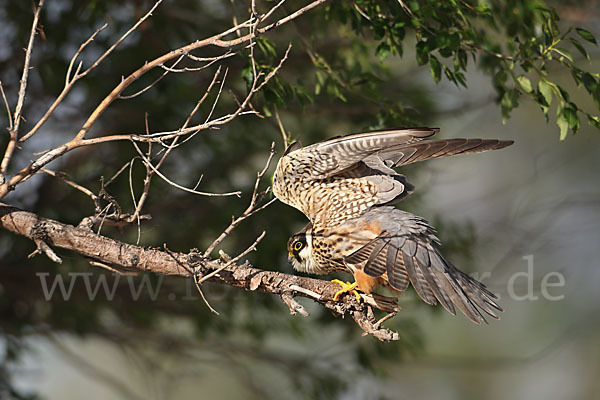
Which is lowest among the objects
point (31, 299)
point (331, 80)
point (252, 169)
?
point (31, 299)

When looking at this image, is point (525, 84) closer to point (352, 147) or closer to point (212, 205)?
point (352, 147)

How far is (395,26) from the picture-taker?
3.21 m

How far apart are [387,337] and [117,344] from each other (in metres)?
3.86

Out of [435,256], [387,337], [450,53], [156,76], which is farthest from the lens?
[156,76]

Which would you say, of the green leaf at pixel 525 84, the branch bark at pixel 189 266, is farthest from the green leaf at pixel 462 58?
the branch bark at pixel 189 266

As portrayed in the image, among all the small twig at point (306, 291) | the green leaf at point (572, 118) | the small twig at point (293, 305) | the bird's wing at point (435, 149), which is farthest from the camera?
the green leaf at point (572, 118)

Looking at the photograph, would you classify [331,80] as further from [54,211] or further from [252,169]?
[54,211]

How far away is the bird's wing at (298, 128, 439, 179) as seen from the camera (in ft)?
9.41

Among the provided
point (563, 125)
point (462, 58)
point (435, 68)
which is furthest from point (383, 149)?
point (563, 125)

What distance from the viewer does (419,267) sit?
292cm

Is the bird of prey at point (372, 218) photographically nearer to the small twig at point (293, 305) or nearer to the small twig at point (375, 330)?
the small twig at point (375, 330)

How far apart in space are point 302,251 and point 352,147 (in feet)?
2.44

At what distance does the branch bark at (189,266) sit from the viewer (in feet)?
8.86

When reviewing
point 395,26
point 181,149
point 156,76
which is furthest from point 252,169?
point 395,26
